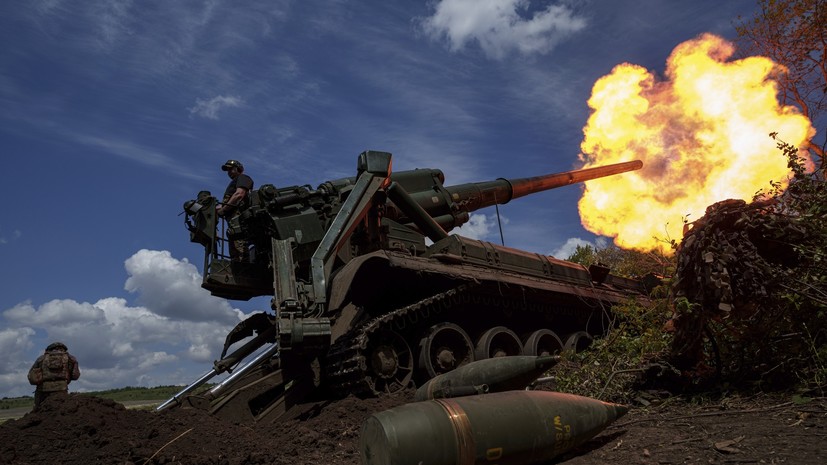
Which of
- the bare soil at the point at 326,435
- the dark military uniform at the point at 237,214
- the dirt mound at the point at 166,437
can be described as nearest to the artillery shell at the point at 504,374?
the bare soil at the point at 326,435

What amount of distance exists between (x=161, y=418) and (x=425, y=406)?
4793mm

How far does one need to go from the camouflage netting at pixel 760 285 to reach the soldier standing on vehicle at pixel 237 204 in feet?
26.9

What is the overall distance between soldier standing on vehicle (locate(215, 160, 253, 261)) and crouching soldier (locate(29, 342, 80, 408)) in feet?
11.4

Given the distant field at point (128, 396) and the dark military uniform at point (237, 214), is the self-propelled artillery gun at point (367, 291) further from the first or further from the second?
the distant field at point (128, 396)

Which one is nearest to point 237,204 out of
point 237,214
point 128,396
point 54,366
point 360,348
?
point 237,214

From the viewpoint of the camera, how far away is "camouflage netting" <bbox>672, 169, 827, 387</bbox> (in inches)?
305

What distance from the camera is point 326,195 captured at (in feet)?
40.7

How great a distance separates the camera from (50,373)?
33.9 ft

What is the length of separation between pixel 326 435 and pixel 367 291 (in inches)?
142

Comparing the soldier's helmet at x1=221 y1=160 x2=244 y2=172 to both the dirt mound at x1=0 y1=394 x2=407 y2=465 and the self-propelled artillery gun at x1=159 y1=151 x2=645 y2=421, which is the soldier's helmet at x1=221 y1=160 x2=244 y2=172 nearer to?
the self-propelled artillery gun at x1=159 y1=151 x2=645 y2=421

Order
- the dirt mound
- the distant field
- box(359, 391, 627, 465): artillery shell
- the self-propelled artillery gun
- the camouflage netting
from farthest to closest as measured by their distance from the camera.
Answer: the distant field → the self-propelled artillery gun → the camouflage netting → the dirt mound → box(359, 391, 627, 465): artillery shell

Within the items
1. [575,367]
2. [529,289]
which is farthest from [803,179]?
[529,289]

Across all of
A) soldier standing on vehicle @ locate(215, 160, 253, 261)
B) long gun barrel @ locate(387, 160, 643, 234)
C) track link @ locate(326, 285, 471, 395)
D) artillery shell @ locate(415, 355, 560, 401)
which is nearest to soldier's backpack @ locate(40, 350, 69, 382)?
soldier standing on vehicle @ locate(215, 160, 253, 261)

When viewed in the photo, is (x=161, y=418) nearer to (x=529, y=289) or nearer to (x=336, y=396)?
(x=336, y=396)
